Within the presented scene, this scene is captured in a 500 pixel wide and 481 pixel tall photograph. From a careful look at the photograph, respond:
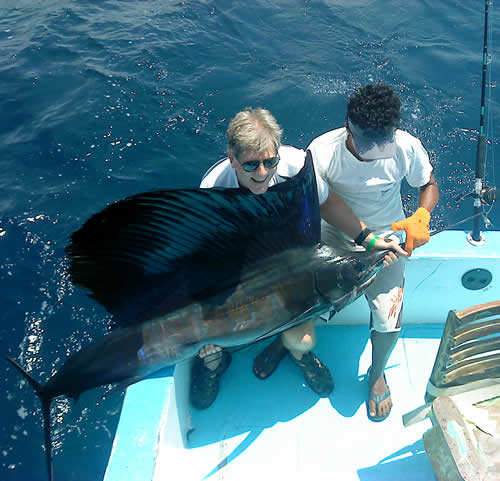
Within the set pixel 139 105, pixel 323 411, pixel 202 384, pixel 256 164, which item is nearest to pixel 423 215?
pixel 256 164

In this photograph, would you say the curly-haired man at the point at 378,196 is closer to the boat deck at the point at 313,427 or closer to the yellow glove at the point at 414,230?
the yellow glove at the point at 414,230

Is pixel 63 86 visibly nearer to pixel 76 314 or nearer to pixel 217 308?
pixel 76 314

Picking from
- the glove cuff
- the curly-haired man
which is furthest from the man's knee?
the glove cuff

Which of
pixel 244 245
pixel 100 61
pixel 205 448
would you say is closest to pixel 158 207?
pixel 244 245

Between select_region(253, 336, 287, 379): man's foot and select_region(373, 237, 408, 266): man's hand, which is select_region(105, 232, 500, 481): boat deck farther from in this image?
select_region(373, 237, 408, 266): man's hand

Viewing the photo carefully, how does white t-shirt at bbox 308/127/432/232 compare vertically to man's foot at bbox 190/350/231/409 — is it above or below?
above

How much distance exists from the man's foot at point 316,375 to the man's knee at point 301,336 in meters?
0.14

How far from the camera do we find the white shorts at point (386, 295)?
209cm

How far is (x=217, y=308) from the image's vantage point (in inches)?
65.6

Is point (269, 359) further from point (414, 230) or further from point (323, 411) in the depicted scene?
point (414, 230)

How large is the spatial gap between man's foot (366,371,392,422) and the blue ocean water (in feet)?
4.48

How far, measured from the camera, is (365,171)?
6.70 ft

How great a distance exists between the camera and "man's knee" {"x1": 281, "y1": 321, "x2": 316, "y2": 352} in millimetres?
2117

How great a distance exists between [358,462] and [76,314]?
1.91m
